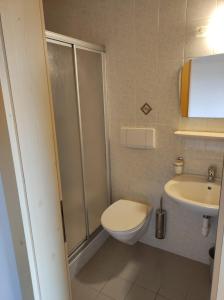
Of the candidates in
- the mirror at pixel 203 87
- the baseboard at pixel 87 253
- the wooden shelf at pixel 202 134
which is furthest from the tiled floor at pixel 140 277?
the mirror at pixel 203 87

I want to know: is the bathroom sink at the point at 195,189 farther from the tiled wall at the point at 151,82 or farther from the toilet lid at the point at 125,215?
the toilet lid at the point at 125,215

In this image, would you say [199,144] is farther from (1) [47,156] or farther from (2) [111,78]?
(1) [47,156]

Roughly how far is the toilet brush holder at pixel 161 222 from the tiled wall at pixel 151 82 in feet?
0.17

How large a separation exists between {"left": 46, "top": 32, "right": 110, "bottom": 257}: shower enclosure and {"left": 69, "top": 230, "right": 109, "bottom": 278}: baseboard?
7 centimetres

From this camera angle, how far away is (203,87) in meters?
1.61

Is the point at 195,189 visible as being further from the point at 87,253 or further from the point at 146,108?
the point at 87,253

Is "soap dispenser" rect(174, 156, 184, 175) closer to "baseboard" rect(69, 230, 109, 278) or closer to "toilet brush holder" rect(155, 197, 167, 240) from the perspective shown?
"toilet brush holder" rect(155, 197, 167, 240)

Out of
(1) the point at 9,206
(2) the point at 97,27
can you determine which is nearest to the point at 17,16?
(1) the point at 9,206

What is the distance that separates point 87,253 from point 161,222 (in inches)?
29.5

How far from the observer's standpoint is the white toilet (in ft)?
5.51

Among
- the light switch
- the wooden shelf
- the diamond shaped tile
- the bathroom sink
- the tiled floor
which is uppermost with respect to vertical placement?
the diamond shaped tile

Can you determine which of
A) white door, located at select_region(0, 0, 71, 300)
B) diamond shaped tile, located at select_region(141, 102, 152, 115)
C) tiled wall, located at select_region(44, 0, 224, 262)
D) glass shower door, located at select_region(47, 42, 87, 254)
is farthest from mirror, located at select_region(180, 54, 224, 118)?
white door, located at select_region(0, 0, 71, 300)

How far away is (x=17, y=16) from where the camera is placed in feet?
1.75

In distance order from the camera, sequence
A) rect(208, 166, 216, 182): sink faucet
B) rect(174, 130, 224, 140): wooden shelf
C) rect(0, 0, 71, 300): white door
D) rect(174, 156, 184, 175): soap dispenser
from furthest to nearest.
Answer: rect(174, 156, 184, 175): soap dispenser < rect(208, 166, 216, 182): sink faucet < rect(174, 130, 224, 140): wooden shelf < rect(0, 0, 71, 300): white door
